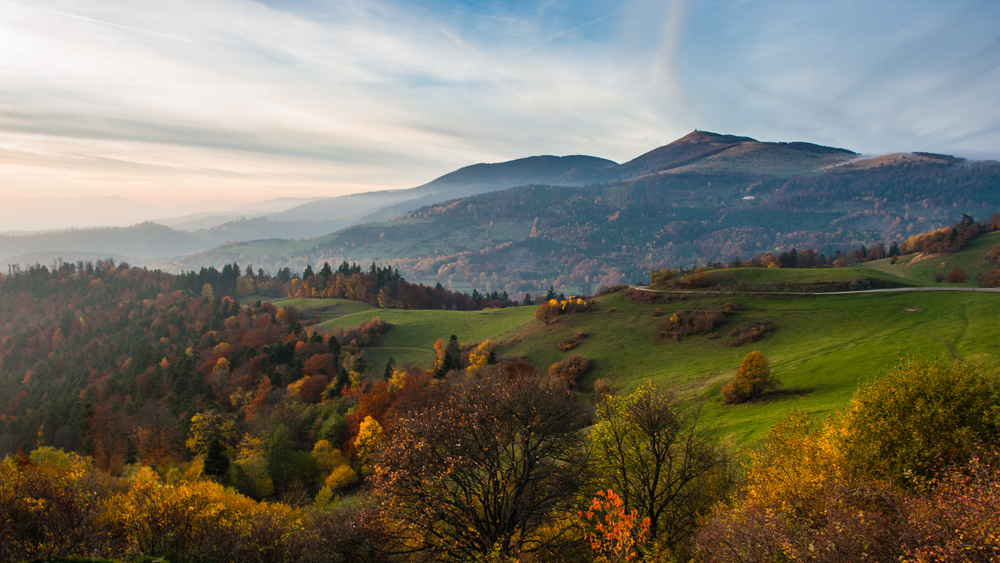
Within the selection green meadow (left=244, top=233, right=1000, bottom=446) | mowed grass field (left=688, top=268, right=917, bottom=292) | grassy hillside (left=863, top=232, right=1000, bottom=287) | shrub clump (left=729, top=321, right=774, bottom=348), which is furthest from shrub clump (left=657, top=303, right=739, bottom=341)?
grassy hillside (left=863, top=232, right=1000, bottom=287)

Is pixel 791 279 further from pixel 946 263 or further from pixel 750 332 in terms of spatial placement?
pixel 946 263

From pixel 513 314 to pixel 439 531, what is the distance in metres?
101

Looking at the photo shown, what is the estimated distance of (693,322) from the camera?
77812 millimetres

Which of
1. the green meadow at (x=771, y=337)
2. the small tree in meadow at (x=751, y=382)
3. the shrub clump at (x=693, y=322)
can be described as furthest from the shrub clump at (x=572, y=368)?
the small tree in meadow at (x=751, y=382)

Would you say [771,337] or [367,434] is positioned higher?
[771,337]

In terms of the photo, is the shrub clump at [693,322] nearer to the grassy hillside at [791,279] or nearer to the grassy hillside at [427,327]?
the grassy hillside at [791,279]

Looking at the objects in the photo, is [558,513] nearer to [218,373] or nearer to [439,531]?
[439,531]

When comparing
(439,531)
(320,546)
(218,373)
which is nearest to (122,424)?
(218,373)

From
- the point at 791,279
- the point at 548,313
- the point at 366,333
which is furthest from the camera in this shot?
the point at 366,333

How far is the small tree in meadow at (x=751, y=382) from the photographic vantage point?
1795 inches

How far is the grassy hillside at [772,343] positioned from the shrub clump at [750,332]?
46.2 inches

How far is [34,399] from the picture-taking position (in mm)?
121312

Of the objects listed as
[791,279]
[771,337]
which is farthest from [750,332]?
[791,279]

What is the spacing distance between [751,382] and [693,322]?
33301 millimetres
